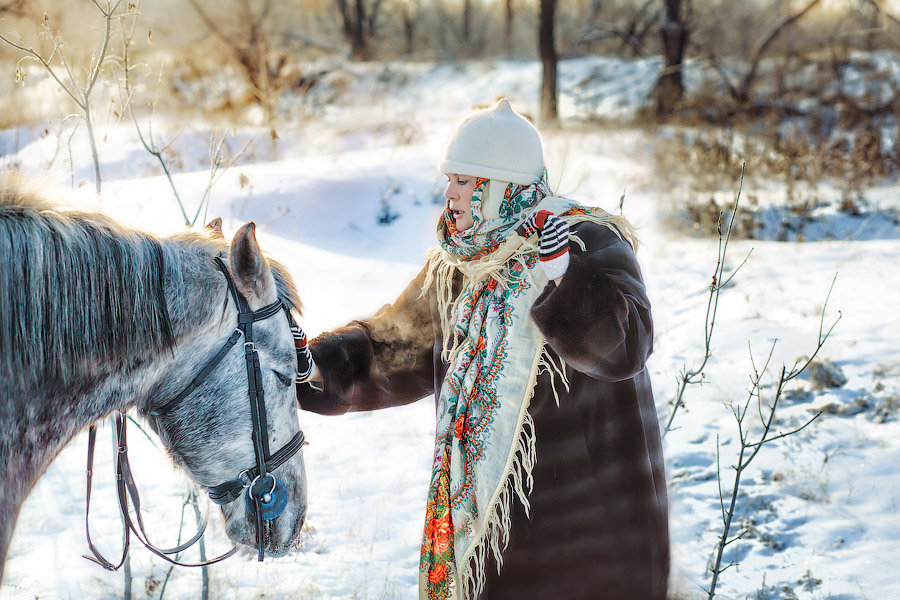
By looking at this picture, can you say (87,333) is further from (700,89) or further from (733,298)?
(700,89)

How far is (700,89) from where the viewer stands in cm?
1424

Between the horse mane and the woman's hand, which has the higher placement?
the horse mane

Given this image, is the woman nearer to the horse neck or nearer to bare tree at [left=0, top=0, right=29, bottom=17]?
the horse neck

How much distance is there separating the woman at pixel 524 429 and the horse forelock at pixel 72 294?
871 mm

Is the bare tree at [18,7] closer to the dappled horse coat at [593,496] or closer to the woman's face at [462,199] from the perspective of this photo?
the woman's face at [462,199]

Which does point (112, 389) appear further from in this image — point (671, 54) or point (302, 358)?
point (671, 54)

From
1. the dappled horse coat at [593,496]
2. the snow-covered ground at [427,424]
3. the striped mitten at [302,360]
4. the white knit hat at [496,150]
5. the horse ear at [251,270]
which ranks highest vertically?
the white knit hat at [496,150]

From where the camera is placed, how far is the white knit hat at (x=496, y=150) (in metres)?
1.97

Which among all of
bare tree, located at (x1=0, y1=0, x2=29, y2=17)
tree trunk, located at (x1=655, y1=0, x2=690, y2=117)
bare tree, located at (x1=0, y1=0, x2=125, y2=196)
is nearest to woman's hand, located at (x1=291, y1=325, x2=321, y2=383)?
bare tree, located at (x1=0, y1=0, x2=125, y2=196)

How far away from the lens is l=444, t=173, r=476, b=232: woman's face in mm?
2035

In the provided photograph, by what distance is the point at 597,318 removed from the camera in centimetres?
172

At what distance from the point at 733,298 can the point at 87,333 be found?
215 inches

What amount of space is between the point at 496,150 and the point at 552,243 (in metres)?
0.43

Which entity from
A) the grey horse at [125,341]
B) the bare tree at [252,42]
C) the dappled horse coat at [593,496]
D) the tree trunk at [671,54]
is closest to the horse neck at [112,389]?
the grey horse at [125,341]
